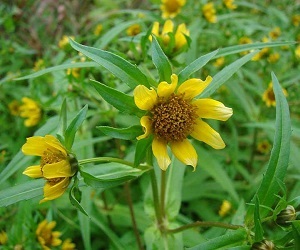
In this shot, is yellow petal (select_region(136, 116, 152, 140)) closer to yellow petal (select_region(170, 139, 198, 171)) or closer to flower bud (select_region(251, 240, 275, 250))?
yellow petal (select_region(170, 139, 198, 171))

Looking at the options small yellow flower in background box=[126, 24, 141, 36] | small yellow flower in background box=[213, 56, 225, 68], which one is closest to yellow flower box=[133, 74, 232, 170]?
small yellow flower in background box=[126, 24, 141, 36]

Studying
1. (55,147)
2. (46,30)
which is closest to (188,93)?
(55,147)

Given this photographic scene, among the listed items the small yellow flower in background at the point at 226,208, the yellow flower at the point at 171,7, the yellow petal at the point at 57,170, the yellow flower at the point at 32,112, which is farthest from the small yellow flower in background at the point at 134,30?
the yellow petal at the point at 57,170

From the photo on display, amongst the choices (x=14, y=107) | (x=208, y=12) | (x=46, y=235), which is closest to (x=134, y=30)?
(x=208, y=12)

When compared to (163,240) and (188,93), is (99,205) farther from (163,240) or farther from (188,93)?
(188,93)

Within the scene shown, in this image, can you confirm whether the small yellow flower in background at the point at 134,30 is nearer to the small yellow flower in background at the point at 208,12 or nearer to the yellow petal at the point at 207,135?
the small yellow flower in background at the point at 208,12
